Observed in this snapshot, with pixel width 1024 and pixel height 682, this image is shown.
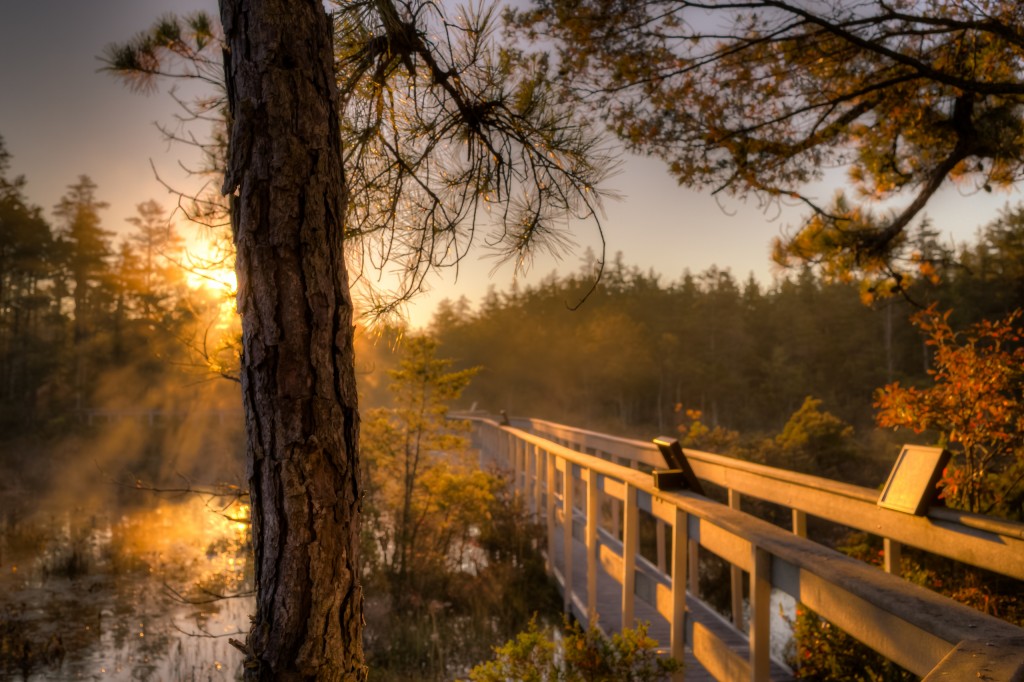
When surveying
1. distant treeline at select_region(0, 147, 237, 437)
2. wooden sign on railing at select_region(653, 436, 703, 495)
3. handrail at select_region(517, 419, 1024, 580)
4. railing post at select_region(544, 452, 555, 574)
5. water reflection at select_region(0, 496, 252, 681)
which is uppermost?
distant treeline at select_region(0, 147, 237, 437)

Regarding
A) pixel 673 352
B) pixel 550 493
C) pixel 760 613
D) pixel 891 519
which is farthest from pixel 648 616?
pixel 673 352

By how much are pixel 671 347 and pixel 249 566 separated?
123 ft

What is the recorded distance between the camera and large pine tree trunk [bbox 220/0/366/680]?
7.23 feet

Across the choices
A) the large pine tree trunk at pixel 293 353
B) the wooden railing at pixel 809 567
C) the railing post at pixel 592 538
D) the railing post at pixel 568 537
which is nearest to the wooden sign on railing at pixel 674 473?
the wooden railing at pixel 809 567

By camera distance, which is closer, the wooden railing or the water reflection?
the wooden railing

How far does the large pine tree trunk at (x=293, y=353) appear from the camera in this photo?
2.20 meters

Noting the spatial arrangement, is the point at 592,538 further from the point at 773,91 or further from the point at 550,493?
the point at 773,91

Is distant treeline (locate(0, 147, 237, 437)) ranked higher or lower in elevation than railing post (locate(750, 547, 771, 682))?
higher

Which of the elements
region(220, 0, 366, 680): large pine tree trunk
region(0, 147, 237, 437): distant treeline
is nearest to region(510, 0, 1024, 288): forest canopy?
region(220, 0, 366, 680): large pine tree trunk

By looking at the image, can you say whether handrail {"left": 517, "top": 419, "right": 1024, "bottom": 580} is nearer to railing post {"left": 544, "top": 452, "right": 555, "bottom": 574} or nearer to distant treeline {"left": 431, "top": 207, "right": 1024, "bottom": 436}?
railing post {"left": 544, "top": 452, "right": 555, "bottom": 574}

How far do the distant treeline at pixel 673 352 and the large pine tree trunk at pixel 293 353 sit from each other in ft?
124

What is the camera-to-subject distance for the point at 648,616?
17.0 feet

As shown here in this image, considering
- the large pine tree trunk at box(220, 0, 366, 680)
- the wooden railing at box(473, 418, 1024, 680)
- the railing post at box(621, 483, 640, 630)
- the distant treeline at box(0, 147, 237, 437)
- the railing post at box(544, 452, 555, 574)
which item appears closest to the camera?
the wooden railing at box(473, 418, 1024, 680)

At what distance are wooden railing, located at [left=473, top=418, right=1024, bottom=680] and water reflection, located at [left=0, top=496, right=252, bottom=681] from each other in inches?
82.6
